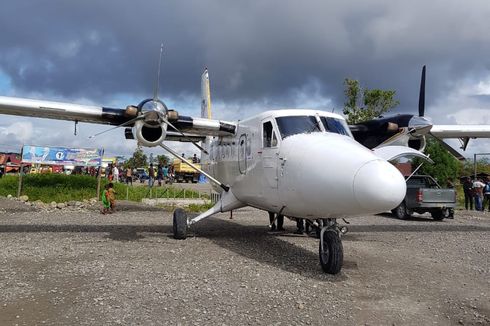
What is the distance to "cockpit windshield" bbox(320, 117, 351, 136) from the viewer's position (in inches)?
309

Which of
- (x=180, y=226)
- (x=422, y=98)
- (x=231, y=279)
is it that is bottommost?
(x=231, y=279)

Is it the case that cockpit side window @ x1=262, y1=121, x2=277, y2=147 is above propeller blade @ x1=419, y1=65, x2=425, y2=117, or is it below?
below

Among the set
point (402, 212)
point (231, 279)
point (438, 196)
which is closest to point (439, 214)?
point (438, 196)

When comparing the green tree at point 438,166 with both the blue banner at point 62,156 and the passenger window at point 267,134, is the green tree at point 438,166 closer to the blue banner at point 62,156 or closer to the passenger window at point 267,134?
the blue banner at point 62,156

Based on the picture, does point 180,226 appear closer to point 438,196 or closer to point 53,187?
point 438,196

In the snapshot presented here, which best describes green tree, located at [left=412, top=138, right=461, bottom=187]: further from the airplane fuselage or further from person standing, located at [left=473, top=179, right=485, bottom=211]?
the airplane fuselage

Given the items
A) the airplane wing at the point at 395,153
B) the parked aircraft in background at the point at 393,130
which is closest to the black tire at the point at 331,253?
the airplane wing at the point at 395,153

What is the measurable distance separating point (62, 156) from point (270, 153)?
15.3 metres

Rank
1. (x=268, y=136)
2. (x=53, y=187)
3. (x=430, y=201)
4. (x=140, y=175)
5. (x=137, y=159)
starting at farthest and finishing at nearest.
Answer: (x=137, y=159), (x=140, y=175), (x=53, y=187), (x=430, y=201), (x=268, y=136)

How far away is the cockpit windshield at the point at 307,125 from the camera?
7840mm

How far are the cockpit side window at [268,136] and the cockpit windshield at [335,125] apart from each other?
96 centimetres

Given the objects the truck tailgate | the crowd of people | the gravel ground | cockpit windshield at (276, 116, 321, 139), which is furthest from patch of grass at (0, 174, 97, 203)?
the crowd of people

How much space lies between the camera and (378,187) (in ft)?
18.5

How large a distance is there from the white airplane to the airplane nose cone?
1 centimetres
